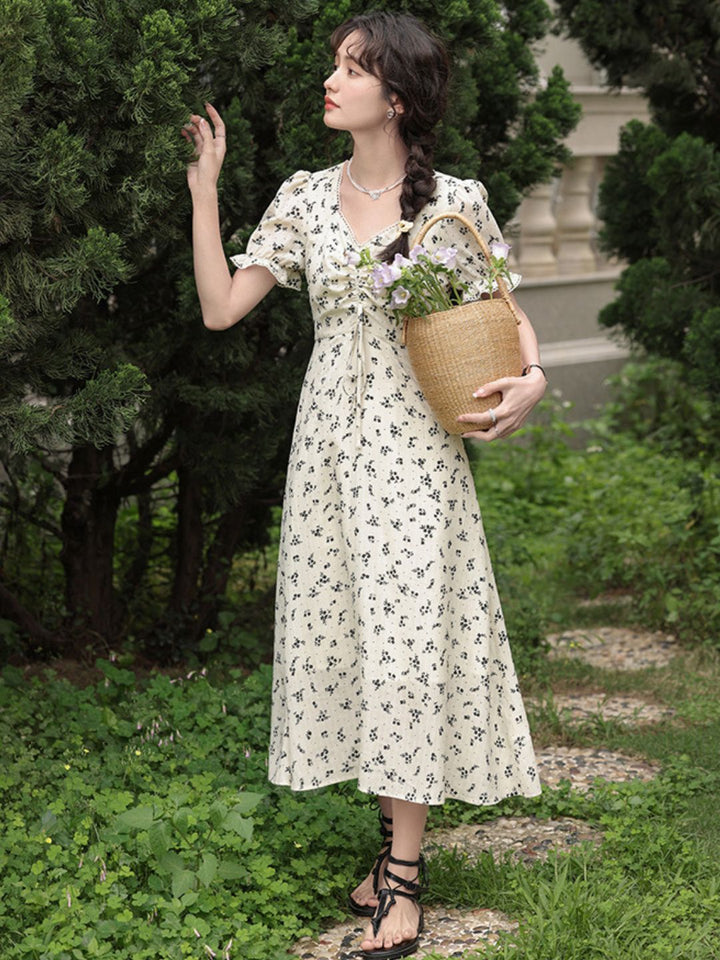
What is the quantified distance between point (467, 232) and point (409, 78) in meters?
0.35

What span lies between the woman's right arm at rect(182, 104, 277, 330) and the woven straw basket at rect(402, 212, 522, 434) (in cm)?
42

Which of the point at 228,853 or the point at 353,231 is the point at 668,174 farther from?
the point at 228,853

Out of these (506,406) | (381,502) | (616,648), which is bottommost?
(616,648)

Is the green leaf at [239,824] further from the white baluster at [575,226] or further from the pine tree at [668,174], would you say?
the white baluster at [575,226]

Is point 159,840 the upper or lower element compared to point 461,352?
lower

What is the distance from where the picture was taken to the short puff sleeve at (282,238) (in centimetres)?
315

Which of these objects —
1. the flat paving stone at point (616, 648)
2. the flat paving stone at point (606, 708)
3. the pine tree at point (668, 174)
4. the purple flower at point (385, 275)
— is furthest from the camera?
the pine tree at point (668, 174)

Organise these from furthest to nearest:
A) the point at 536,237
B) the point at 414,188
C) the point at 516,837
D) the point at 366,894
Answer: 1. the point at 536,237
2. the point at 516,837
3. the point at 366,894
4. the point at 414,188

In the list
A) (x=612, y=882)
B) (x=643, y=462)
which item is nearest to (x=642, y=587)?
(x=643, y=462)

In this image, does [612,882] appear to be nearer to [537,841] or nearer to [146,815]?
[537,841]

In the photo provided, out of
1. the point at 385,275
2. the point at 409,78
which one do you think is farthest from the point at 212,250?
the point at 409,78

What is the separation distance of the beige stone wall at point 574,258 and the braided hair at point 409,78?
5256 mm

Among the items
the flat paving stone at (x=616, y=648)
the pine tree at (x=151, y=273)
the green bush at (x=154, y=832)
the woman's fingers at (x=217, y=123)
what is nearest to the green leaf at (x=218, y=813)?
the green bush at (x=154, y=832)

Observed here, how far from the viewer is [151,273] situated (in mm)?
4043
